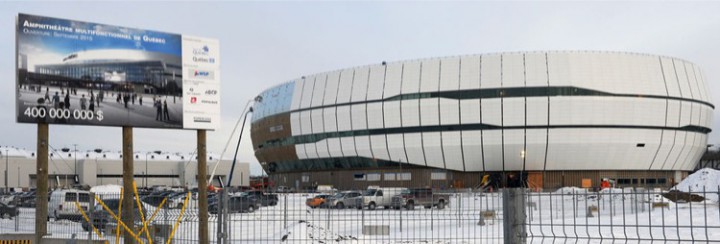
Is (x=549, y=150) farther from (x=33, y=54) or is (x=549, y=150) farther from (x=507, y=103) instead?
(x=33, y=54)

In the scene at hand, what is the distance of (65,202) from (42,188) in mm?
10828

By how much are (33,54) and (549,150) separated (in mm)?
68471

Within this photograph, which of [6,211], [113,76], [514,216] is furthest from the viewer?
[6,211]

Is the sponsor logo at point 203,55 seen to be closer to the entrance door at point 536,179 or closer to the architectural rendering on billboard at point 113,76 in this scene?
the architectural rendering on billboard at point 113,76

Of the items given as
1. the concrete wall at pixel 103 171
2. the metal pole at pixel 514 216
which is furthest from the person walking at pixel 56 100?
the concrete wall at pixel 103 171

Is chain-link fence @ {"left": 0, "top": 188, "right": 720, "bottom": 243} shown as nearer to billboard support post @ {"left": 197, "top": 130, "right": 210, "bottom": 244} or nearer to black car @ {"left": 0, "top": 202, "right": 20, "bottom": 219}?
billboard support post @ {"left": 197, "top": 130, "right": 210, "bottom": 244}

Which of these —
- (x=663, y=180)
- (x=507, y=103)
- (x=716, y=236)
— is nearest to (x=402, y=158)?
(x=507, y=103)

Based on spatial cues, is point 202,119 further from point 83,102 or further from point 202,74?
point 83,102

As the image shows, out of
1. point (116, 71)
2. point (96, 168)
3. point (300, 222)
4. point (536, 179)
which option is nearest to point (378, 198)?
point (300, 222)

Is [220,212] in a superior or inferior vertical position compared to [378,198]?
superior

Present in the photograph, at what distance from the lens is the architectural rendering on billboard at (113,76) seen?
1673 centimetres

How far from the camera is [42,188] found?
18.5 meters

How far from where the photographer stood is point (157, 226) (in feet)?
53.2

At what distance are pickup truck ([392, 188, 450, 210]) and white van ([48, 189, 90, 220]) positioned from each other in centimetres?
1247
